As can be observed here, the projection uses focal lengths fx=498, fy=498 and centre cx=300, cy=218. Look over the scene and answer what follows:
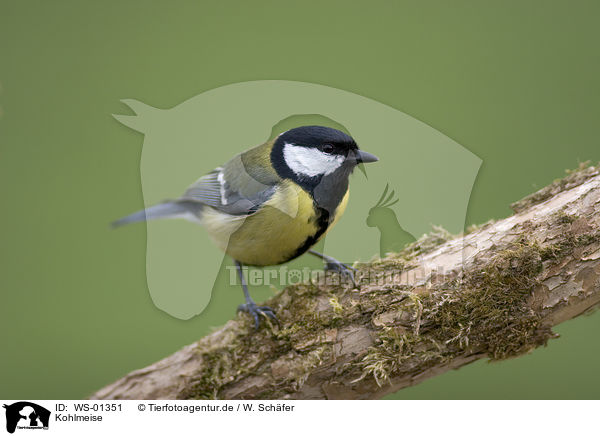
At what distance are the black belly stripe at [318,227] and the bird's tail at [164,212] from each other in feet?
1.92

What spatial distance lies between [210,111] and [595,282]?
1.36 meters

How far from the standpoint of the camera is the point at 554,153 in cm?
256

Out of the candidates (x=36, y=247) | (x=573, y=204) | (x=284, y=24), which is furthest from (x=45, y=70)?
(x=573, y=204)

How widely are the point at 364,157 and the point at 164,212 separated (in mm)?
896

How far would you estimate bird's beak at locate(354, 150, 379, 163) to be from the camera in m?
1.69

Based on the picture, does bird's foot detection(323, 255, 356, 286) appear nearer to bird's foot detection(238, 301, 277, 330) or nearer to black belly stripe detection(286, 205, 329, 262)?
black belly stripe detection(286, 205, 329, 262)

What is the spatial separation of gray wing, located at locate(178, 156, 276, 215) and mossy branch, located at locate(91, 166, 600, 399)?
14.6 inches

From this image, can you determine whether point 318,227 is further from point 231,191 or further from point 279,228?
point 231,191

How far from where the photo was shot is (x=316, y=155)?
1.71m

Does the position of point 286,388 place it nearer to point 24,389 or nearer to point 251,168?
point 251,168

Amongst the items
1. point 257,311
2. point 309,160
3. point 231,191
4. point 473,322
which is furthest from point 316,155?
point 473,322
